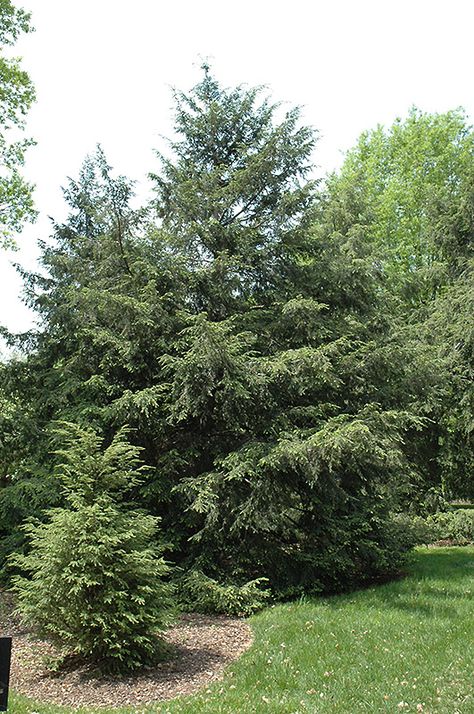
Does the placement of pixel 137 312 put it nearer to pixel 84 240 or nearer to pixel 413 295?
pixel 84 240

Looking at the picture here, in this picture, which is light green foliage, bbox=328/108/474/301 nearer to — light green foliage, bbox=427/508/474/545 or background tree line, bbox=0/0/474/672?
light green foliage, bbox=427/508/474/545

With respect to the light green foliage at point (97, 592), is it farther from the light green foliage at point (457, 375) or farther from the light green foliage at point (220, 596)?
the light green foliage at point (457, 375)

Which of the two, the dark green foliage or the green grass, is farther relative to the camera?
Result: the dark green foliage

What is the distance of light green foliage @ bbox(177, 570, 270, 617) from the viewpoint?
8531mm

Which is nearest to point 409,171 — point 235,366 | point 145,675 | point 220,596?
point 235,366

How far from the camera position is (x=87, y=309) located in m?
10.5

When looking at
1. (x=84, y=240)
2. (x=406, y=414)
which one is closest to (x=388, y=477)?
(x=406, y=414)

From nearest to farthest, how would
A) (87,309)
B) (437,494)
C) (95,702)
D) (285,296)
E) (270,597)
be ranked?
1. (95,702)
2. (270,597)
3. (87,309)
4. (285,296)
5. (437,494)

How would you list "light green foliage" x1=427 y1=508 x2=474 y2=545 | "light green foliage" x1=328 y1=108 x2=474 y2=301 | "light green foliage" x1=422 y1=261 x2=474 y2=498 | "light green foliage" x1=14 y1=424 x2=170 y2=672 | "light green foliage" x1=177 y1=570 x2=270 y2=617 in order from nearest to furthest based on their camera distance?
"light green foliage" x1=14 y1=424 x2=170 y2=672 → "light green foliage" x1=177 y1=570 x2=270 y2=617 → "light green foliage" x1=422 y1=261 x2=474 y2=498 → "light green foliage" x1=427 y1=508 x2=474 y2=545 → "light green foliage" x1=328 y1=108 x2=474 y2=301

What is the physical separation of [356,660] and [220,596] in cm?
278

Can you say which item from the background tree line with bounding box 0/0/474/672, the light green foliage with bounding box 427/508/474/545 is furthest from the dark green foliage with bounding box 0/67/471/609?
the light green foliage with bounding box 427/508/474/545

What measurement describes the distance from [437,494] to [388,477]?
671 cm

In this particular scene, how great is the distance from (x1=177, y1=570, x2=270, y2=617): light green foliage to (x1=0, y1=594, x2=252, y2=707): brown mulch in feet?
2.22

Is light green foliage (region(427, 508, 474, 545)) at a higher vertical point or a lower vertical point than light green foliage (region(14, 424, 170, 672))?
lower
